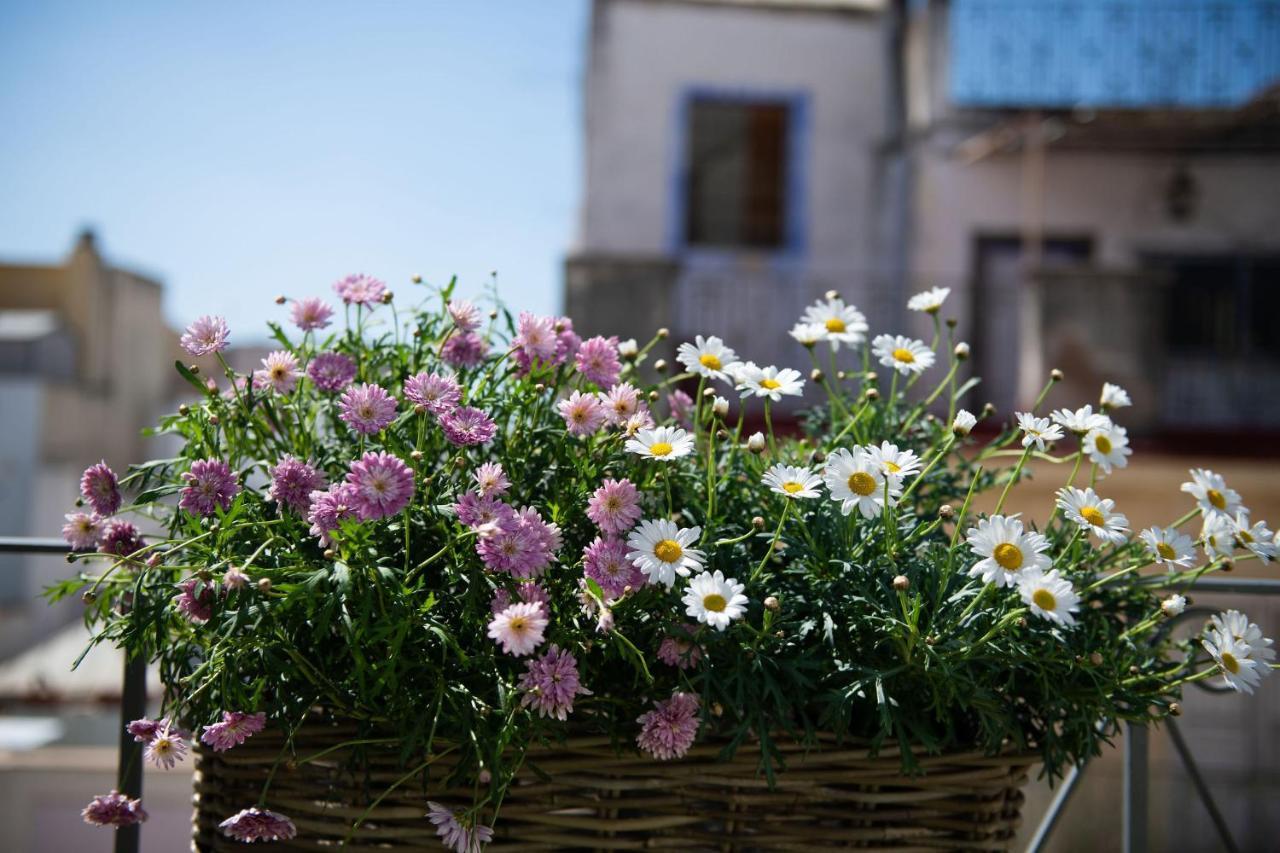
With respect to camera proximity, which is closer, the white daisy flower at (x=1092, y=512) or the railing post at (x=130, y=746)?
the white daisy flower at (x=1092, y=512)

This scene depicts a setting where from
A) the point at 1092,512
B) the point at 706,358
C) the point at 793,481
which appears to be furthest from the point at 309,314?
the point at 1092,512

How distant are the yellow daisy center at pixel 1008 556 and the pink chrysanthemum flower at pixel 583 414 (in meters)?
0.32

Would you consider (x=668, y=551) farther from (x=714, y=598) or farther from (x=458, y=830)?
(x=458, y=830)

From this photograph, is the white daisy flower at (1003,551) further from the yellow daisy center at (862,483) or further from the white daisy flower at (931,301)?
the white daisy flower at (931,301)

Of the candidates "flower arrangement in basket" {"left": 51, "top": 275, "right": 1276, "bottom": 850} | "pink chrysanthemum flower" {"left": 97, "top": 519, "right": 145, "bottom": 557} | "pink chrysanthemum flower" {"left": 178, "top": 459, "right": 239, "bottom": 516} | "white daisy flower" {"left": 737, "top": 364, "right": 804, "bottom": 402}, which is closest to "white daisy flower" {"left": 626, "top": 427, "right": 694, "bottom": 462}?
"flower arrangement in basket" {"left": 51, "top": 275, "right": 1276, "bottom": 850}

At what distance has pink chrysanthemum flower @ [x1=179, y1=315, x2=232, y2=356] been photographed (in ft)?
3.28

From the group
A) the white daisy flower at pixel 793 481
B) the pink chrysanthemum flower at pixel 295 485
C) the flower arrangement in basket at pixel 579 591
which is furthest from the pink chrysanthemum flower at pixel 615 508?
the pink chrysanthemum flower at pixel 295 485

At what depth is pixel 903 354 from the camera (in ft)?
3.73

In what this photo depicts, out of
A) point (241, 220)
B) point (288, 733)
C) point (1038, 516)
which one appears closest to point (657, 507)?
point (288, 733)

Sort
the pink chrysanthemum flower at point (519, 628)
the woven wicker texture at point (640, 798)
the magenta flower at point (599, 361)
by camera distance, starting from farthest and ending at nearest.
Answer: the magenta flower at point (599, 361), the woven wicker texture at point (640, 798), the pink chrysanthemum flower at point (519, 628)

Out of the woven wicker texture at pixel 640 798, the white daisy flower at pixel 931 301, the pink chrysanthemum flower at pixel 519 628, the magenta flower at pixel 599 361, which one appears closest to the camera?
the pink chrysanthemum flower at pixel 519 628

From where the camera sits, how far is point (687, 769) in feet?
3.02

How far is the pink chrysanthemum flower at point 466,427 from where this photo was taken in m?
0.90

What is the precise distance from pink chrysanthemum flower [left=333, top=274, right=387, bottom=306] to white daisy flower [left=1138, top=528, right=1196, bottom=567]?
0.69m
